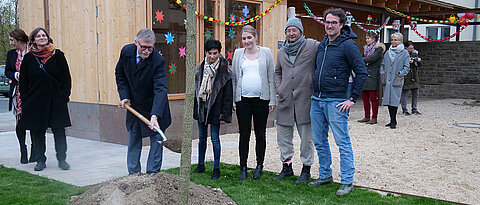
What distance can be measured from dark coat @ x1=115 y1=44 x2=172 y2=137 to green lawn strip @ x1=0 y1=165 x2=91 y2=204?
1005 mm

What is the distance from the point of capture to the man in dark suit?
483 centimetres

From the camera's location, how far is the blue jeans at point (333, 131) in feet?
15.7

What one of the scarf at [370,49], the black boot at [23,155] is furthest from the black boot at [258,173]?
the scarf at [370,49]

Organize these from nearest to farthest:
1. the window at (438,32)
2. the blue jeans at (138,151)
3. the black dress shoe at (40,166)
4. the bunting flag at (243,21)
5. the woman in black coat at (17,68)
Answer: the blue jeans at (138,151) → the black dress shoe at (40,166) → the woman in black coat at (17,68) → the bunting flag at (243,21) → the window at (438,32)

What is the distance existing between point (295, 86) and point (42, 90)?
127 inches

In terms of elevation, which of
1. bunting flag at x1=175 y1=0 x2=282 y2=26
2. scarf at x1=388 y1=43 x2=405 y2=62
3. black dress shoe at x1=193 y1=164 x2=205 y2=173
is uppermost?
bunting flag at x1=175 y1=0 x2=282 y2=26

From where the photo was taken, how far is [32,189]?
492 centimetres

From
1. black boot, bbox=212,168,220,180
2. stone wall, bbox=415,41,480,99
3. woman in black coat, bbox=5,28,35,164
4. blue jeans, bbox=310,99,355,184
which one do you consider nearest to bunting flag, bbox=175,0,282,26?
woman in black coat, bbox=5,28,35,164

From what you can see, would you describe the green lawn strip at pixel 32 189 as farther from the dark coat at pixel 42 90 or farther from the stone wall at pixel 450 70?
the stone wall at pixel 450 70

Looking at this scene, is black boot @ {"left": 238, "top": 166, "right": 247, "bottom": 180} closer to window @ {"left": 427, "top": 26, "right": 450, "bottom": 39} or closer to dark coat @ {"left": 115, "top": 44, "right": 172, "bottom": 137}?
dark coat @ {"left": 115, "top": 44, "right": 172, "bottom": 137}

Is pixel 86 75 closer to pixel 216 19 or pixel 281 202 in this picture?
pixel 216 19

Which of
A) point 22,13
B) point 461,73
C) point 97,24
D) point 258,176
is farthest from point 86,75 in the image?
point 461,73

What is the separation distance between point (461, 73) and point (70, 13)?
53.0 feet

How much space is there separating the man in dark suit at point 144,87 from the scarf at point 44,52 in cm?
137
